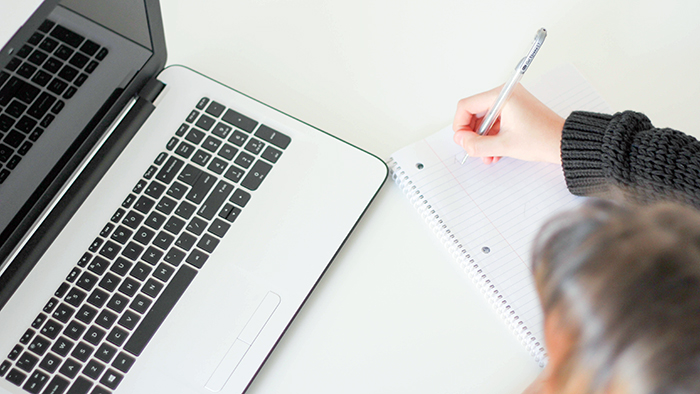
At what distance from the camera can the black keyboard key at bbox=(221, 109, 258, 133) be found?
24.5 inches

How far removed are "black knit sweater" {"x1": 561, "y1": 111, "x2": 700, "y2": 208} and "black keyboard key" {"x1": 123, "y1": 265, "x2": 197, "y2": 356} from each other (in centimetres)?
45

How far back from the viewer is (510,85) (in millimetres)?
568

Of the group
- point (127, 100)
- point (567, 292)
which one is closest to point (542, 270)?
point (567, 292)

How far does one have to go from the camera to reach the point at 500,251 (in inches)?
23.3

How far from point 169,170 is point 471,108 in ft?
1.20

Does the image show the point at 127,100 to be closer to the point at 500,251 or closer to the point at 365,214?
the point at 365,214

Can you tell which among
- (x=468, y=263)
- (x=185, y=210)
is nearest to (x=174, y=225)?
(x=185, y=210)

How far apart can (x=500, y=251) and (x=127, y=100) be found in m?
0.47

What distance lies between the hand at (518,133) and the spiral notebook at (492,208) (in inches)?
0.9

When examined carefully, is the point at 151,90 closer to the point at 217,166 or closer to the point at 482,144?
the point at 217,166

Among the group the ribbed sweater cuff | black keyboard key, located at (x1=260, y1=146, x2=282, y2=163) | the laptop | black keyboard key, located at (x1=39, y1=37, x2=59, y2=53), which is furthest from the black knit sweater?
black keyboard key, located at (x1=39, y1=37, x2=59, y2=53)

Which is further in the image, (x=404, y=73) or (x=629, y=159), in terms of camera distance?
(x=404, y=73)

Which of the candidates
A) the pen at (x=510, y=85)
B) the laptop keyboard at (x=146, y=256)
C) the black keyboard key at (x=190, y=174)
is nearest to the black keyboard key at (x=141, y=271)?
the laptop keyboard at (x=146, y=256)

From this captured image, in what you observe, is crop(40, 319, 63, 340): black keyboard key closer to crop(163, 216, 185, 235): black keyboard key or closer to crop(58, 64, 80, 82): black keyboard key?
crop(163, 216, 185, 235): black keyboard key
